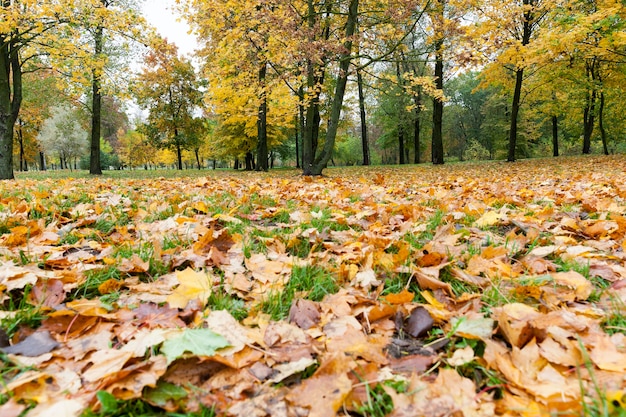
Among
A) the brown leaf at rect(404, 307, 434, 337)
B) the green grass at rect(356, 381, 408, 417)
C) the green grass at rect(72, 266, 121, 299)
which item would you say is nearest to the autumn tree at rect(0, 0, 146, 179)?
the green grass at rect(72, 266, 121, 299)

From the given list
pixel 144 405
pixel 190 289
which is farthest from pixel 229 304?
pixel 144 405

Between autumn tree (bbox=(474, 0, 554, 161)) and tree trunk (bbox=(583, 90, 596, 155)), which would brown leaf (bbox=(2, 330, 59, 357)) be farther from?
tree trunk (bbox=(583, 90, 596, 155))

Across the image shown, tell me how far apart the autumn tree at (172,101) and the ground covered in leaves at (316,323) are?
70.2 ft

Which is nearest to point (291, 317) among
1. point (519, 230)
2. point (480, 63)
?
point (519, 230)

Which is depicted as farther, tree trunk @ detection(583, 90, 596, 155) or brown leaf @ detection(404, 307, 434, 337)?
tree trunk @ detection(583, 90, 596, 155)

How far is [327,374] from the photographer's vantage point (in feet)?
2.87

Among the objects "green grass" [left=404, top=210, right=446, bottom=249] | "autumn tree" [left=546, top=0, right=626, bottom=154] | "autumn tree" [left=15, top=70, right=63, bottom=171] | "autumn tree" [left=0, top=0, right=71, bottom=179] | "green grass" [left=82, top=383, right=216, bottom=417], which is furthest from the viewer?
"autumn tree" [left=15, top=70, right=63, bottom=171]

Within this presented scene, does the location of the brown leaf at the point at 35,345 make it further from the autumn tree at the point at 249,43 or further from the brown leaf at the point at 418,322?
the autumn tree at the point at 249,43

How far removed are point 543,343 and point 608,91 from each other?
2247cm

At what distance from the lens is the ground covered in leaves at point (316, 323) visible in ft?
2.60

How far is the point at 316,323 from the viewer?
3.85 ft

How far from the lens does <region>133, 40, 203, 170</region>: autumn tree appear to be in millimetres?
21281

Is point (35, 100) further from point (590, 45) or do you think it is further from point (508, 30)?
point (590, 45)

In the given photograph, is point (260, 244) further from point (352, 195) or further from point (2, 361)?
point (352, 195)
